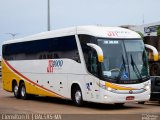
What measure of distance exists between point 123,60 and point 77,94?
286 cm

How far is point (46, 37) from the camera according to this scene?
2525 centimetres

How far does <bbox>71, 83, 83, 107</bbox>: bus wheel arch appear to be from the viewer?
21.8 metres

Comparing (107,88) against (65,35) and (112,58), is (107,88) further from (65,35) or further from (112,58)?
(65,35)

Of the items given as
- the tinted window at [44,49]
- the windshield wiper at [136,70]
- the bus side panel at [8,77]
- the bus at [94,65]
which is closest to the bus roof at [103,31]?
the bus at [94,65]

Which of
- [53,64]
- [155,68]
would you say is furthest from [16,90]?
[155,68]

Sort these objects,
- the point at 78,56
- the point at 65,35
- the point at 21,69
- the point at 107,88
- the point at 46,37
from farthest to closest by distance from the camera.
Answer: the point at 21,69 → the point at 46,37 → the point at 65,35 → the point at 78,56 → the point at 107,88

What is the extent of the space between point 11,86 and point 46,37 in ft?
19.6

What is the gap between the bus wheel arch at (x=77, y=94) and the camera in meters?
21.8

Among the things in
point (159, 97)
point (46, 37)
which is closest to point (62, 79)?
point (46, 37)

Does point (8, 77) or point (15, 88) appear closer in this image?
point (15, 88)

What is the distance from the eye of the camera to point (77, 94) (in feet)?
72.1

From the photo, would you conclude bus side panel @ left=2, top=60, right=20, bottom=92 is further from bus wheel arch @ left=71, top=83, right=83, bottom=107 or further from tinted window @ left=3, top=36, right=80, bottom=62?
bus wheel arch @ left=71, top=83, right=83, bottom=107

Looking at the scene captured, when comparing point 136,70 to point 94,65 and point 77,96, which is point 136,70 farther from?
point 77,96

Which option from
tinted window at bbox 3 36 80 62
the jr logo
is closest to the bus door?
tinted window at bbox 3 36 80 62
